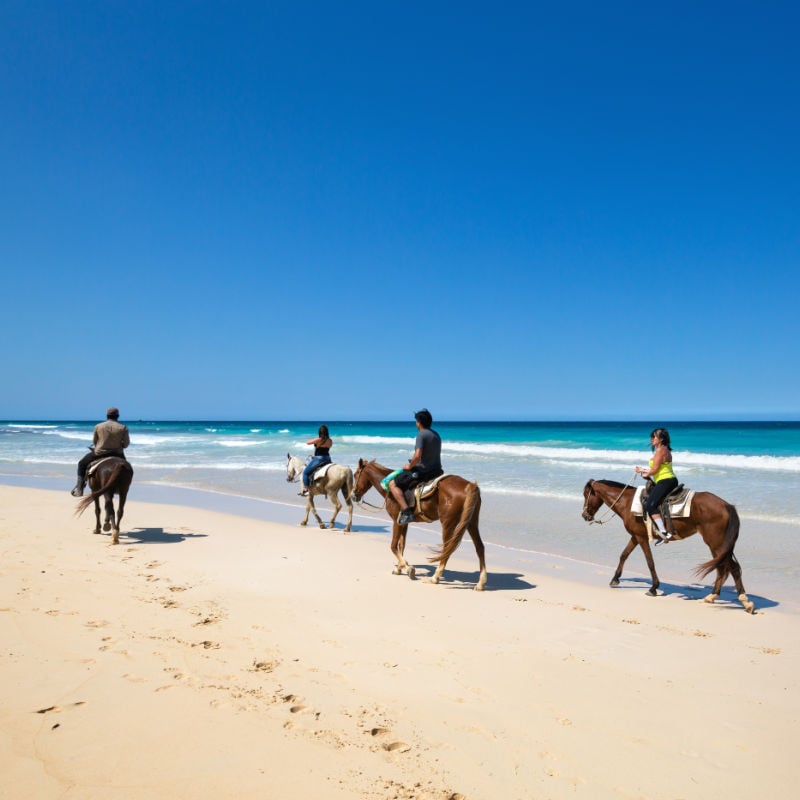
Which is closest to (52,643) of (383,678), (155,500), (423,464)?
(383,678)

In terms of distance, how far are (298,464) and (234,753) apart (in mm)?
10766

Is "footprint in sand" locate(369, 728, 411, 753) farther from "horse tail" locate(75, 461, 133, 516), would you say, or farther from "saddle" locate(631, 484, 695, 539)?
"horse tail" locate(75, 461, 133, 516)

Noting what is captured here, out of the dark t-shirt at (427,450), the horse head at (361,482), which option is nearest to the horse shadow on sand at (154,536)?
the horse head at (361,482)

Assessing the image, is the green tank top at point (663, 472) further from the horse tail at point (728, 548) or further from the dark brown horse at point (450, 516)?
the dark brown horse at point (450, 516)

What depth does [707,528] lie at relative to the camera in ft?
24.5

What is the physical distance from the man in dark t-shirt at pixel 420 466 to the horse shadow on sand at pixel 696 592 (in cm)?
292

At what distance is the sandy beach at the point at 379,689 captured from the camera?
3.30 m

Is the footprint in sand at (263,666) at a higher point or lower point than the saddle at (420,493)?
lower

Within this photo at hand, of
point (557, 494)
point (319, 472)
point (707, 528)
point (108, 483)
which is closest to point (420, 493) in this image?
point (707, 528)

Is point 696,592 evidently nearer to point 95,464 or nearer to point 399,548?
point 399,548

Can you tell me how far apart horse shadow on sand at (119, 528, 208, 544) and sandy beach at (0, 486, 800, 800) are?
2.24 metres

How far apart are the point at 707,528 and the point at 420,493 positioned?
12.2ft

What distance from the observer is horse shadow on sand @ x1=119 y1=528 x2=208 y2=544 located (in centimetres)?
1004

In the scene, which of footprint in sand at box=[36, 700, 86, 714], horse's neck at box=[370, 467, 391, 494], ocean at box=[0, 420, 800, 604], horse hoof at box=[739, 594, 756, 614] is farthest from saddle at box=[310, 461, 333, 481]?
footprint in sand at box=[36, 700, 86, 714]
